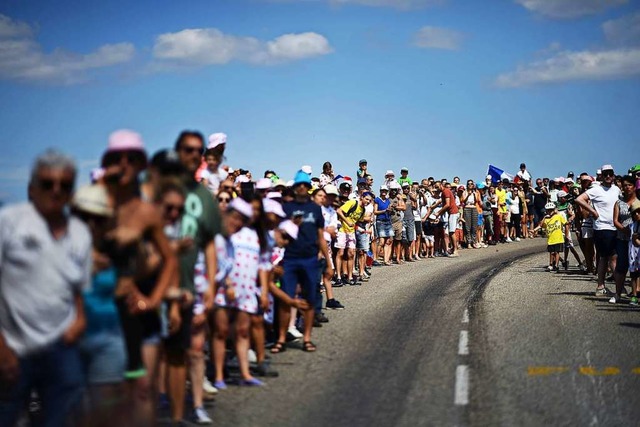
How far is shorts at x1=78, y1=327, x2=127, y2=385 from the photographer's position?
5.51 metres

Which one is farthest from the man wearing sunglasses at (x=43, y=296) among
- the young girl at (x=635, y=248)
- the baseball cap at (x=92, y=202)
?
the young girl at (x=635, y=248)

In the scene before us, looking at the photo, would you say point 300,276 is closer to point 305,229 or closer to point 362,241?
point 305,229

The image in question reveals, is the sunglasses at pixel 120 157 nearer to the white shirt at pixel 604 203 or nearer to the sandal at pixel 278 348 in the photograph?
the sandal at pixel 278 348

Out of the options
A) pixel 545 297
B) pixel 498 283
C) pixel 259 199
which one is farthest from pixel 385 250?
pixel 259 199

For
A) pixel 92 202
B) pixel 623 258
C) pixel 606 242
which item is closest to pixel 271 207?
pixel 92 202

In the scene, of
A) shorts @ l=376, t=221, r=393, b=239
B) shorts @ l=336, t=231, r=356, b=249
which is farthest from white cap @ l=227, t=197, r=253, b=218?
shorts @ l=376, t=221, r=393, b=239

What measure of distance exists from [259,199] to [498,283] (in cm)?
1105

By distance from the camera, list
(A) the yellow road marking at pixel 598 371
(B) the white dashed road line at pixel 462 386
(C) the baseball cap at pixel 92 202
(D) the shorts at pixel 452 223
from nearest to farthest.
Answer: (C) the baseball cap at pixel 92 202, (B) the white dashed road line at pixel 462 386, (A) the yellow road marking at pixel 598 371, (D) the shorts at pixel 452 223

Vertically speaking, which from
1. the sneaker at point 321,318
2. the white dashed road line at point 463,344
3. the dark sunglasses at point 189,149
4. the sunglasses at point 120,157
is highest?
the dark sunglasses at point 189,149

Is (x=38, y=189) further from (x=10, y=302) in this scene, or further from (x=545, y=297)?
(x=545, y=297)

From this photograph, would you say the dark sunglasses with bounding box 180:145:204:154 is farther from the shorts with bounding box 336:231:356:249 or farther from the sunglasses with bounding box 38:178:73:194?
the shorts with bounding box 336:231:356:249

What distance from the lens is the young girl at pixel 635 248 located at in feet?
48.9

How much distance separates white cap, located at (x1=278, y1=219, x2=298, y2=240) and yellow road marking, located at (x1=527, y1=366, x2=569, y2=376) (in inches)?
136

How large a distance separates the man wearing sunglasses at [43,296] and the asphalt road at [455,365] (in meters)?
2.78
